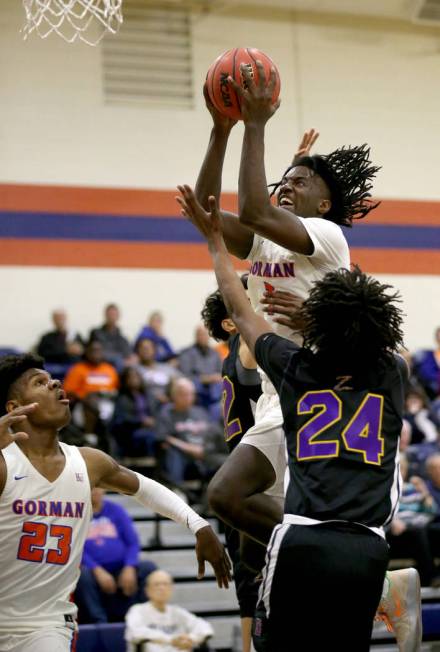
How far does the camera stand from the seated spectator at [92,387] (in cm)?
1260

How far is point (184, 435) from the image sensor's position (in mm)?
11891

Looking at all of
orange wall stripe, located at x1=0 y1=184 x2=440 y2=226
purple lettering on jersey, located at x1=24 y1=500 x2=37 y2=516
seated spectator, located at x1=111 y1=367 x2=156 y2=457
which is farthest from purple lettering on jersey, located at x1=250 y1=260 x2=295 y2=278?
orange wall stripe, located at x1=0 y1=184 x2=440 y2=226

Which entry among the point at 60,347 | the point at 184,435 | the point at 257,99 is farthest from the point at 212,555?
the point at 60,347

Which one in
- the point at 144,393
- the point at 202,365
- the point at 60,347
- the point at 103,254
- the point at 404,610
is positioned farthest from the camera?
the point at 103,254

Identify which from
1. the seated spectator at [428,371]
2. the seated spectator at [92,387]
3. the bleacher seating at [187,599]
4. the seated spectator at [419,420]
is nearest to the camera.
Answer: the bleacher seating at [187,599]

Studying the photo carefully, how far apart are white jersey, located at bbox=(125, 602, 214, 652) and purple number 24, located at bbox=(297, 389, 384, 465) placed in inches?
172

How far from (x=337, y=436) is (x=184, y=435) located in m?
7.90

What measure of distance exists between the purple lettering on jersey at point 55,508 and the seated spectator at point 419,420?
28.1 feet

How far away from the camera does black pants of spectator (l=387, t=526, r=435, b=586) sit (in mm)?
10289

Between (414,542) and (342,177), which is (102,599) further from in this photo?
(342,177)

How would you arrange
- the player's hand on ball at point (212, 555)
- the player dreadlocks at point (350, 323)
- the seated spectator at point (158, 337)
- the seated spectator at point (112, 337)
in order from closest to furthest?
the player dreadlocks at point (350, 323)
the player's hand on ball at point (212, 555)
the seated spectator at point (112, 337)
the seated spectator at point (158, 337)

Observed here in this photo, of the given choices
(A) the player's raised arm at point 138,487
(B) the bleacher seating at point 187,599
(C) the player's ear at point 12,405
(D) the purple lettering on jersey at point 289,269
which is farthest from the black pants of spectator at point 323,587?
(B) the bleacher seating at point 187,599

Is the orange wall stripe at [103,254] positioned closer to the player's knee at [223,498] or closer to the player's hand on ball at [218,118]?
the player's hand on ball at [218,118]

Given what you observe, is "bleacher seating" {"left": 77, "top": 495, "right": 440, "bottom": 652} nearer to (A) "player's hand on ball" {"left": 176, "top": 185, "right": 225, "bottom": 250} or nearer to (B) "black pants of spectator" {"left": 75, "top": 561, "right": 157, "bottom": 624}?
(B) "black pants of spectator" {"left": 75, "top": 561, "right": 157, "bottom": 624}
